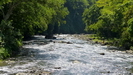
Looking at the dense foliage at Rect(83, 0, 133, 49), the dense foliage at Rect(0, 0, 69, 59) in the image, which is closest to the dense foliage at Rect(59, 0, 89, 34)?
the dense foliage at Rect(83, 0, 133, 49)

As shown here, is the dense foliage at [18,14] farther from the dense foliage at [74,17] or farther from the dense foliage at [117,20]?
the dense foliage at [74,17]

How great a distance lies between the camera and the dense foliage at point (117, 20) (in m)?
37.2

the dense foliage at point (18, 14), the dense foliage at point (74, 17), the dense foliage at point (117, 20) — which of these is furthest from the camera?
the dense foliage at point (74, 17)

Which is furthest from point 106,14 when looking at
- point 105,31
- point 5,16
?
point 5,16

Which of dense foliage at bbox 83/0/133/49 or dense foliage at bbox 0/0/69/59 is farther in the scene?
dense foliage at bbox 83/0/133/49

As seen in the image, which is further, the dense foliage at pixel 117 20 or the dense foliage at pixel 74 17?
the dense foliage at pixel 74 17

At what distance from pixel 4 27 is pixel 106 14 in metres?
40.2

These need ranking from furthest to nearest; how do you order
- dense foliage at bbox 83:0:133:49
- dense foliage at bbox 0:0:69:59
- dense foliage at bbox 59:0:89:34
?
1. dense foliage at bbox 59:0:89:34
2. dense foliage at bbox 83:0:133:49
3. dense foliage at bbox 0:0:69:59

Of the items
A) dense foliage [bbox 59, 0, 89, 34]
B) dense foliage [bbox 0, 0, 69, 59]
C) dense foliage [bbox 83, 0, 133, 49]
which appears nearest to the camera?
dense foliage [bbox 0, 0, 69, 59]

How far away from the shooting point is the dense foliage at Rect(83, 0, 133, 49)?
37.2 m

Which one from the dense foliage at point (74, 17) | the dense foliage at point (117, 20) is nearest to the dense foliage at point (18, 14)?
the dense foliage at point (117, 20)

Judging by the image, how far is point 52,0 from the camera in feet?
99.1

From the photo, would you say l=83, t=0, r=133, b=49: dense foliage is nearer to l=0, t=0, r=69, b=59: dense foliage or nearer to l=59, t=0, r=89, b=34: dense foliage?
l=0, t=0, r=69, b=59: dense foliage

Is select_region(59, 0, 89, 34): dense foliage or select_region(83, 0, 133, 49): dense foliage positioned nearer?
select_region(83, 0, 133, 49): dense foliage
